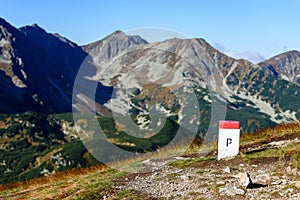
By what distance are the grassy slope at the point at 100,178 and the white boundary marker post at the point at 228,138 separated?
24.4 inches

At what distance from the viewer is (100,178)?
19375mm

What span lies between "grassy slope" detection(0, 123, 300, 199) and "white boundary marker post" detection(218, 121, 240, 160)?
0.62 metres

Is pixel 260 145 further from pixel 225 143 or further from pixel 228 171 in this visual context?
pixel 228 171

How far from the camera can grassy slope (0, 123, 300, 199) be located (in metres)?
15.8

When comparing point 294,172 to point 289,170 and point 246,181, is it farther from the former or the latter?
point 246,181

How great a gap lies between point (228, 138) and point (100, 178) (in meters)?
6.18

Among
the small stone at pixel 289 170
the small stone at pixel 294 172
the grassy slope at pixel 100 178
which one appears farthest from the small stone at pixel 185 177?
the small stone at pixel 294 172

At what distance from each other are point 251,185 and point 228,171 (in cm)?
276

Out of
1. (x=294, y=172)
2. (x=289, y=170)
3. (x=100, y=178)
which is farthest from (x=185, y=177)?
(x=100, y=178)

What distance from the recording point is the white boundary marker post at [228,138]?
1806 centimetres

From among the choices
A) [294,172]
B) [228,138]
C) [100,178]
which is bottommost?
[100,178]

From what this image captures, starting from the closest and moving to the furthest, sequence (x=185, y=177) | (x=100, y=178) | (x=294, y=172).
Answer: (x=294, y=172) → (x=185, y=177) → (x=100, y=178)

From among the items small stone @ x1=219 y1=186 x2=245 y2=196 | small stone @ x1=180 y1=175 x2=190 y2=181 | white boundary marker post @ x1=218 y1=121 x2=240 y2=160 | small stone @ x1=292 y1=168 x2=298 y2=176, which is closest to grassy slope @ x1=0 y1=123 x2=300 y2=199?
small stone @ x1=292 y1=168 x2=298 y2=176

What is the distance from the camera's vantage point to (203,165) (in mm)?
18328
